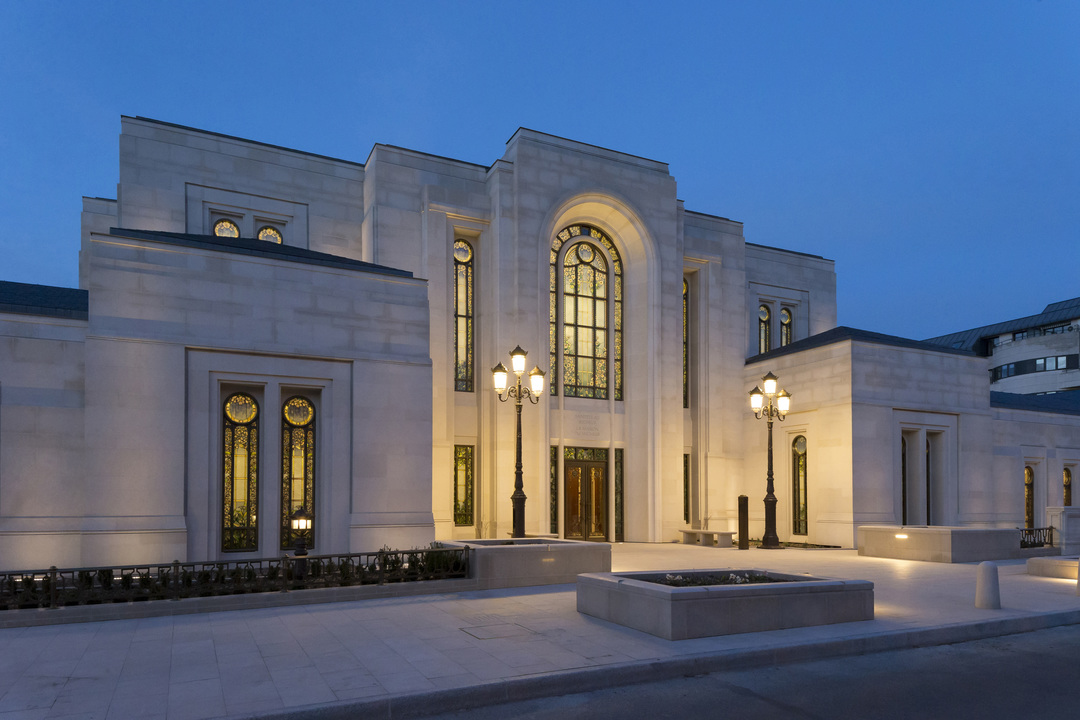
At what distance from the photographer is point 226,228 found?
82.3 feet

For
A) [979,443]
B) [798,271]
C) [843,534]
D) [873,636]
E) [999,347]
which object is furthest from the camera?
[999,347]

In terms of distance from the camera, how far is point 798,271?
35562 mm

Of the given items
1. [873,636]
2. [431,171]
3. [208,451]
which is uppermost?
[431,171]

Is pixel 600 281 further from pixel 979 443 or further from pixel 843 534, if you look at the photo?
pixel 979 443

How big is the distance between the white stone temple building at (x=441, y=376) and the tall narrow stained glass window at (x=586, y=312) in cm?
9

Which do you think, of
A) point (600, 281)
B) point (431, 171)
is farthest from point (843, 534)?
point (431, 171)

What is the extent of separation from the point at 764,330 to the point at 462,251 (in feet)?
50.7

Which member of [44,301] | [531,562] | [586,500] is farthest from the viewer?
[586,500]

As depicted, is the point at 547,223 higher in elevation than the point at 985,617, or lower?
higher

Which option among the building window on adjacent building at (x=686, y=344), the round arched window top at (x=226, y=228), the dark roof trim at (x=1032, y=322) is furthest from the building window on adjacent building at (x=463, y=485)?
the dark roof trim at (x=1032, y=322)

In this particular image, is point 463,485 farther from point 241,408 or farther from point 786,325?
point 786,325

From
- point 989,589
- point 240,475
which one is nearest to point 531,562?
point 240,475

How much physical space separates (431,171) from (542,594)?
1661 cm

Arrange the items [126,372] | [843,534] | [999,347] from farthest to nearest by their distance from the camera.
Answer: [999,347], [843,534], [126,372]
